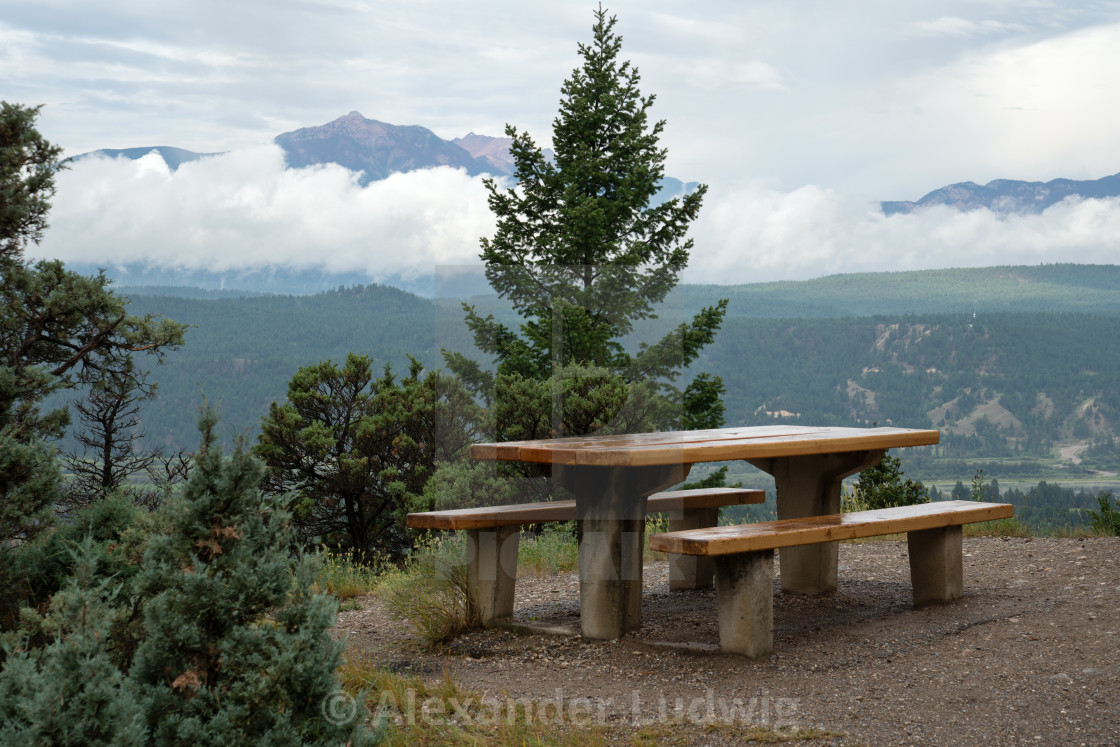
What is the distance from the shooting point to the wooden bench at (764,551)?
4.16 metres

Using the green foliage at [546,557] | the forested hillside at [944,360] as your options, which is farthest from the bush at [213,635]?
the forested hillside at [944,360]

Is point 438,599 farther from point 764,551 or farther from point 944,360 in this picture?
point 944,360

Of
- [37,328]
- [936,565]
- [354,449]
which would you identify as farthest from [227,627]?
[354,449]

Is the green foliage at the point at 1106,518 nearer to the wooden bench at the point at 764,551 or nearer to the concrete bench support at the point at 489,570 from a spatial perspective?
the wooden bench at the point at 764,551

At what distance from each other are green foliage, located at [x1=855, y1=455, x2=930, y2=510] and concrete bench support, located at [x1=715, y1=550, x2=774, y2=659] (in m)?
5.21

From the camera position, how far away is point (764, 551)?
431 centimetres

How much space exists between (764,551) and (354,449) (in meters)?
7.23

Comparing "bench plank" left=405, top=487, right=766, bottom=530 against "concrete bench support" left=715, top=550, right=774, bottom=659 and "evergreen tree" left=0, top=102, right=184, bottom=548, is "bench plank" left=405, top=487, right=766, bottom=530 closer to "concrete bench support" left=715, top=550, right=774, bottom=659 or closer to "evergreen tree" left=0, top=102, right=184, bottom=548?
"concrete bench support" left=715, top=550, right=774, bottom=659

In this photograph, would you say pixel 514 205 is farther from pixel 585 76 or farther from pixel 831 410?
pixel 831 410

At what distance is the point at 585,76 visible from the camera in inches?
617

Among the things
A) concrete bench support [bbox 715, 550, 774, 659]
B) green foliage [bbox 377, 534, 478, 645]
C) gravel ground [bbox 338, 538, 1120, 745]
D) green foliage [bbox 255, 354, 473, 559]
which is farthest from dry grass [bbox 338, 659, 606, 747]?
green foliage [bbox 255, 354, 473, 559]

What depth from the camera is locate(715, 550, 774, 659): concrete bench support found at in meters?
4.27

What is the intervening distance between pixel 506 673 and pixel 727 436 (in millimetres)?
1957

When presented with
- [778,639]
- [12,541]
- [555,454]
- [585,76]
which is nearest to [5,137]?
[12,541]
